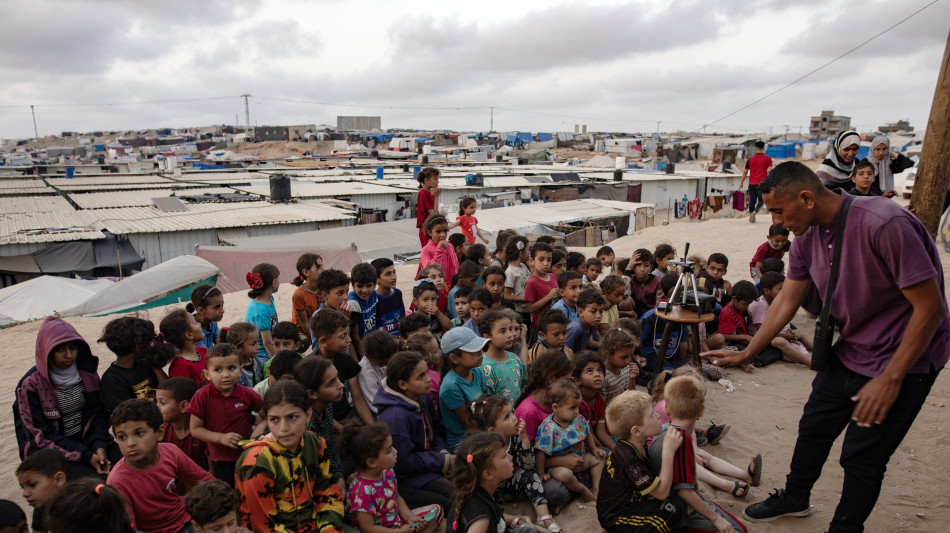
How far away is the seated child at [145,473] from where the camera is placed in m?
2.84

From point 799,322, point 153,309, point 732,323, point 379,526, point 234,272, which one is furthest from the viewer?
point 234,272

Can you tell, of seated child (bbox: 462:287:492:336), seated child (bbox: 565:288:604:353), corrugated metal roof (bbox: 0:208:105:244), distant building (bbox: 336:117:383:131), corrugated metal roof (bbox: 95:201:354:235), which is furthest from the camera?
distant building (bbox: 336:117:383:131)

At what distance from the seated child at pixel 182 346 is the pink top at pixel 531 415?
2272mm

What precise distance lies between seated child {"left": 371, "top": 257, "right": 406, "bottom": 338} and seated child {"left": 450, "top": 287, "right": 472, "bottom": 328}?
0.57m

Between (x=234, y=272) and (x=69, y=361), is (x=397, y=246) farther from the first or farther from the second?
(x=69, y=361)

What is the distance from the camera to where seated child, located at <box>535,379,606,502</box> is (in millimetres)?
3645

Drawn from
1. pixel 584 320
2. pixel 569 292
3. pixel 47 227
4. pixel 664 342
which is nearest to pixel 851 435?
pixel 664 342

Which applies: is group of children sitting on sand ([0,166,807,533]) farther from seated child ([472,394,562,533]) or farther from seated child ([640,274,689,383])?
seated child ([640,274,689,383])

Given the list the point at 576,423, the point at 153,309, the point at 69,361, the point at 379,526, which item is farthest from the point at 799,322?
the point at 153,309

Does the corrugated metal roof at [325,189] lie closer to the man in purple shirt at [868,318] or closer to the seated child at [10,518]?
the seated child at [10,518]

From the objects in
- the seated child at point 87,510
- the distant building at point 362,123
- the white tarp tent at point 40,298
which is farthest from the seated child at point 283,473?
the distant building at point 362,123

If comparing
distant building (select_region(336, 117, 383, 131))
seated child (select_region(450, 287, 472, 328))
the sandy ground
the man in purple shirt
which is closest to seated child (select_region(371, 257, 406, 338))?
seated child (select_region(450, 287, 472, 328))

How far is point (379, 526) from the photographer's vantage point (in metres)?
3.20

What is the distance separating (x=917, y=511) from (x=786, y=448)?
0.94 meters
